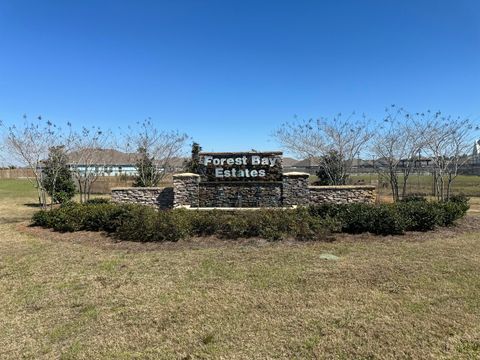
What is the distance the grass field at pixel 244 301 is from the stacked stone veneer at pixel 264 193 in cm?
494

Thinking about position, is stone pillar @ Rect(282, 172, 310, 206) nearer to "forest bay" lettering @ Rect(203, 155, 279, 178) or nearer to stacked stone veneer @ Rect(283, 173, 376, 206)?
stacked stone veneer @ Rect(283, 173, 376, 206)

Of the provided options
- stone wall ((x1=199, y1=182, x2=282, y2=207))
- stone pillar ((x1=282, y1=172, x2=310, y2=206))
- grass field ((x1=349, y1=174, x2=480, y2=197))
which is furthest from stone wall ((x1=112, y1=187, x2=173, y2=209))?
grass field ((x1=349, y1=174, x2=480, y2=197))

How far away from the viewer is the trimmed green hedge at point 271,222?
304 inches

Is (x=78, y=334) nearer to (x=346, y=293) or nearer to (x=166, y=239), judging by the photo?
(x=346, y=293)

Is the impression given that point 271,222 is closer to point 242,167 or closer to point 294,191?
point 294,191

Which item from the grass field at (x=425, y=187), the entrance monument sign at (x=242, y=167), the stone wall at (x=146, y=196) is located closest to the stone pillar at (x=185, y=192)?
the entrance monument sign at (x=242, y=167)

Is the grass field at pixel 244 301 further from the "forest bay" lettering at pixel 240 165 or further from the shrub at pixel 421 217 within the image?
the "forest bay" lettering at pixel 240 165

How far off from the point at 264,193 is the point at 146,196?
15.2 ft

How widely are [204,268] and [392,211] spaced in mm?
5021

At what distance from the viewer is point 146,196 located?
1329 centimetres

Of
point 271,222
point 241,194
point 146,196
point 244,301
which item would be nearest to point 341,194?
point 241,194

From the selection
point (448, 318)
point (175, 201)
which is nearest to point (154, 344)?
point (448, 318)

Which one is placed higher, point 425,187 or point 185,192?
point 185,192

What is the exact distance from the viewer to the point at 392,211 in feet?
27.1
